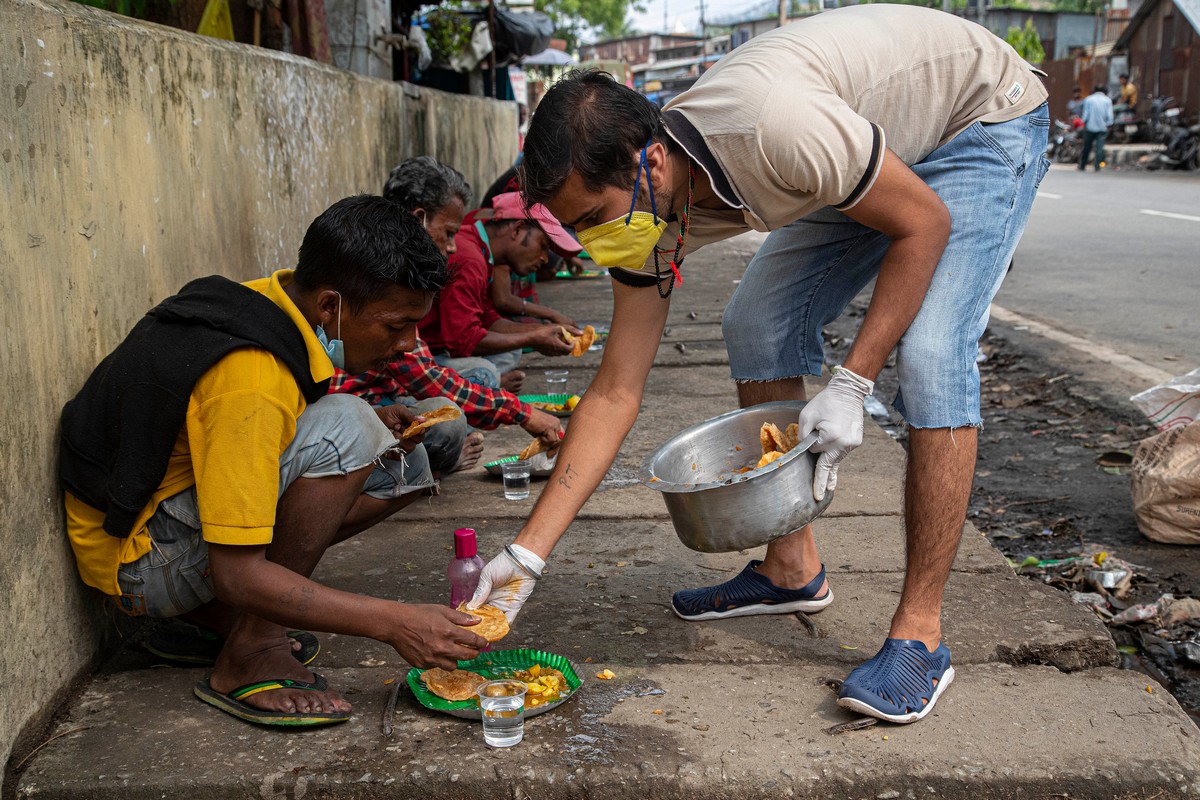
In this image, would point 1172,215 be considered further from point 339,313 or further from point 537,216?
point 339,313

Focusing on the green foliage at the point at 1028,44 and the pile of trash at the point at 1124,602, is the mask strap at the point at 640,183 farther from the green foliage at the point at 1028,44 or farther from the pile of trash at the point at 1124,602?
the green foliage at the point at 1028,44

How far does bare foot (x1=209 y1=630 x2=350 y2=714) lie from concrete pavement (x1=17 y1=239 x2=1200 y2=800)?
6 cm

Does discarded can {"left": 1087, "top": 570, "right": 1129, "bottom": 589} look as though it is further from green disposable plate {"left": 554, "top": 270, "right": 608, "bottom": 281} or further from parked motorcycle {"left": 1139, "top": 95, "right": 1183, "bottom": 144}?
parked motorcycle {"left": 1139, "top": 95, "right": 1183, "bottom": 144}

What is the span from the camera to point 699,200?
2.46 m

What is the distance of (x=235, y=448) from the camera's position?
2.11m

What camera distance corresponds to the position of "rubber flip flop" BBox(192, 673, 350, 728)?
228cm

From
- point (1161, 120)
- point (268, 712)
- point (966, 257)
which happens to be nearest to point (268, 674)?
point (268, 712)

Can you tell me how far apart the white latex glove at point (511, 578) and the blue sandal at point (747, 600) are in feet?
2.06

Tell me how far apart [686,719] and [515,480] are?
1.69m

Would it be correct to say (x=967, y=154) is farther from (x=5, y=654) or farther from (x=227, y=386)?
(x=5, y=654)

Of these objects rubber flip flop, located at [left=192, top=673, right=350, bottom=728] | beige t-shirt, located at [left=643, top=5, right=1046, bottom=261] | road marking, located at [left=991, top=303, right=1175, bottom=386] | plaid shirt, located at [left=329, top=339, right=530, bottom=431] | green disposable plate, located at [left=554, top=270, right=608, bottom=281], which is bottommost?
rubber flip flop, located at [left=192, top=673, right=350, bottom=728]

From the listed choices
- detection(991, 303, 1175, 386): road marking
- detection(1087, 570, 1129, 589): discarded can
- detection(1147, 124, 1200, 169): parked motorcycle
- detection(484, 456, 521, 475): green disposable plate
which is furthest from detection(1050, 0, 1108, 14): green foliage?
detection(484, 456, 521, 475): green disposable plate

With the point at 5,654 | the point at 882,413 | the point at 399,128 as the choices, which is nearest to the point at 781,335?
the point at 5,654

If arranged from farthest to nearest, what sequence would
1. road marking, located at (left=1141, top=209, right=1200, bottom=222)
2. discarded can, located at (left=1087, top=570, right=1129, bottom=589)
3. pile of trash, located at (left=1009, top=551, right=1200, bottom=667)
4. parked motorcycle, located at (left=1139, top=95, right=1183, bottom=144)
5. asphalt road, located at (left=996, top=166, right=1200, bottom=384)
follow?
parked motorcycle, located at (left=1139, top=95, right=1183, bottom=144) → road marking, located at (left=1141, top=209, right=1200, bottom=222) → asphalt road, located at (left=996, top=166, right=1200, bottom=384) → discarded can, located at (left=1087, top=570, right=1129, bottom=589) → pile of trash, located at (left=1009, top=551, right=1200, bottom=667)
